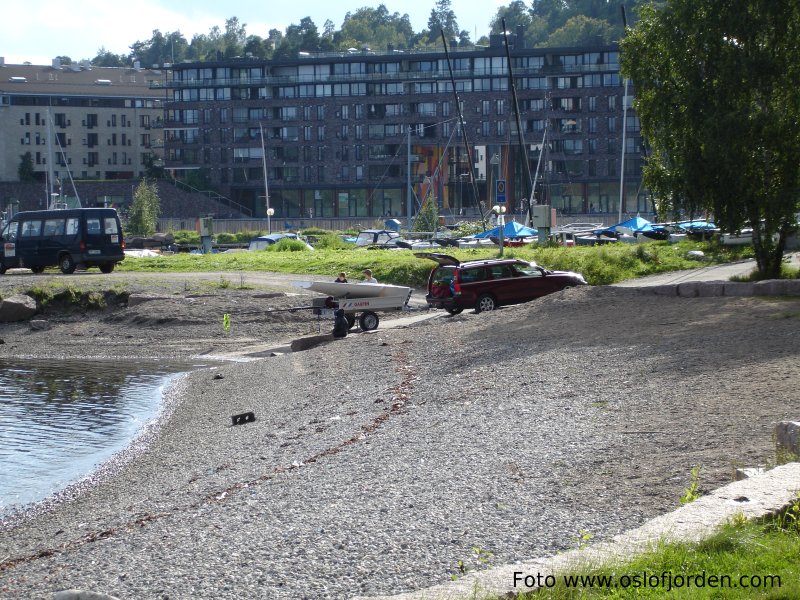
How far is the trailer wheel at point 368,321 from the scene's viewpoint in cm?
3325

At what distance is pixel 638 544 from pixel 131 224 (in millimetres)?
93413

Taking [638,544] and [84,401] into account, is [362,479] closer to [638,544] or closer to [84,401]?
[638,544]

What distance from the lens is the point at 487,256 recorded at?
1772 inches

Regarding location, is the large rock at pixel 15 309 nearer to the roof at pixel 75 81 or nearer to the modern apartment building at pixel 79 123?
the modern apartment building at pixel 79 123

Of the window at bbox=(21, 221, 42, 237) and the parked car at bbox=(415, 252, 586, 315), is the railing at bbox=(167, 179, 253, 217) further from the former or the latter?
the parked car at bbox=(415, 252, 586, 315)

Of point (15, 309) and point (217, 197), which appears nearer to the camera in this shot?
point (15, 309)

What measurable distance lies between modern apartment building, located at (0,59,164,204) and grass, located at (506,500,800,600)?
140402 millimetres

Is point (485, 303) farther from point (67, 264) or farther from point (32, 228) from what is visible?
point (32, 228)

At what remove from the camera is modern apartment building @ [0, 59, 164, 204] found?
145 meters

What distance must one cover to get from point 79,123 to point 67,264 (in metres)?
108

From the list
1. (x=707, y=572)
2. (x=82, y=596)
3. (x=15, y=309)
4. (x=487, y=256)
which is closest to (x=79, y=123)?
(x=487, y=256)

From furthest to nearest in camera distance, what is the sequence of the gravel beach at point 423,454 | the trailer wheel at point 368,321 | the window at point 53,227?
the window at point 53,227, the trailer wheel at point 368,321, the gravel beach at point 423,454

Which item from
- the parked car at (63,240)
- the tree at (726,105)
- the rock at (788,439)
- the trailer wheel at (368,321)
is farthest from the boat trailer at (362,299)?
the rock at (788,439)

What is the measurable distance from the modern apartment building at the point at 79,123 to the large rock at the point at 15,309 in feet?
351
